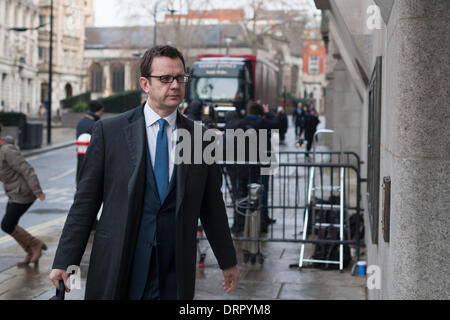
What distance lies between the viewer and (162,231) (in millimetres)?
3320

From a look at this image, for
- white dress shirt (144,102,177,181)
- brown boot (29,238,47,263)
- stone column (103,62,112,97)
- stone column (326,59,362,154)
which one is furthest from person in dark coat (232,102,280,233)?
stone column (103,62,112,97)

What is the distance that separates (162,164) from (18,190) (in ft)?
18.1

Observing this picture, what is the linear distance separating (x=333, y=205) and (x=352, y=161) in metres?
10.0

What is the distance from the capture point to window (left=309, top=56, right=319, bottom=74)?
131 m

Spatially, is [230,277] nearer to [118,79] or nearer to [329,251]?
[329,251]

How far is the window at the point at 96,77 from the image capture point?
10859 cm

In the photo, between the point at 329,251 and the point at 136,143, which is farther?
the point at 329,251

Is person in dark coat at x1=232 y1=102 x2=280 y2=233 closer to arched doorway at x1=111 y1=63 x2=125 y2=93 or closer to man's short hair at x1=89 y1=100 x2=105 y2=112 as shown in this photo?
man's short hair at x1=89 y1=100 x2=105 y2=112

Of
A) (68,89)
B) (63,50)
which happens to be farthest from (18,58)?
(68,89)

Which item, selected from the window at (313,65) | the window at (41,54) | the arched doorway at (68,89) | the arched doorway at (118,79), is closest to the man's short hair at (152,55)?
the window at (41,54)

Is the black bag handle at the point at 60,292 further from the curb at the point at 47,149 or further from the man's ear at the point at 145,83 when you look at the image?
the curb at the point at 47,149

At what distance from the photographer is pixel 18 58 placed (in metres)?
68.5

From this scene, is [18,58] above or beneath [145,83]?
above
